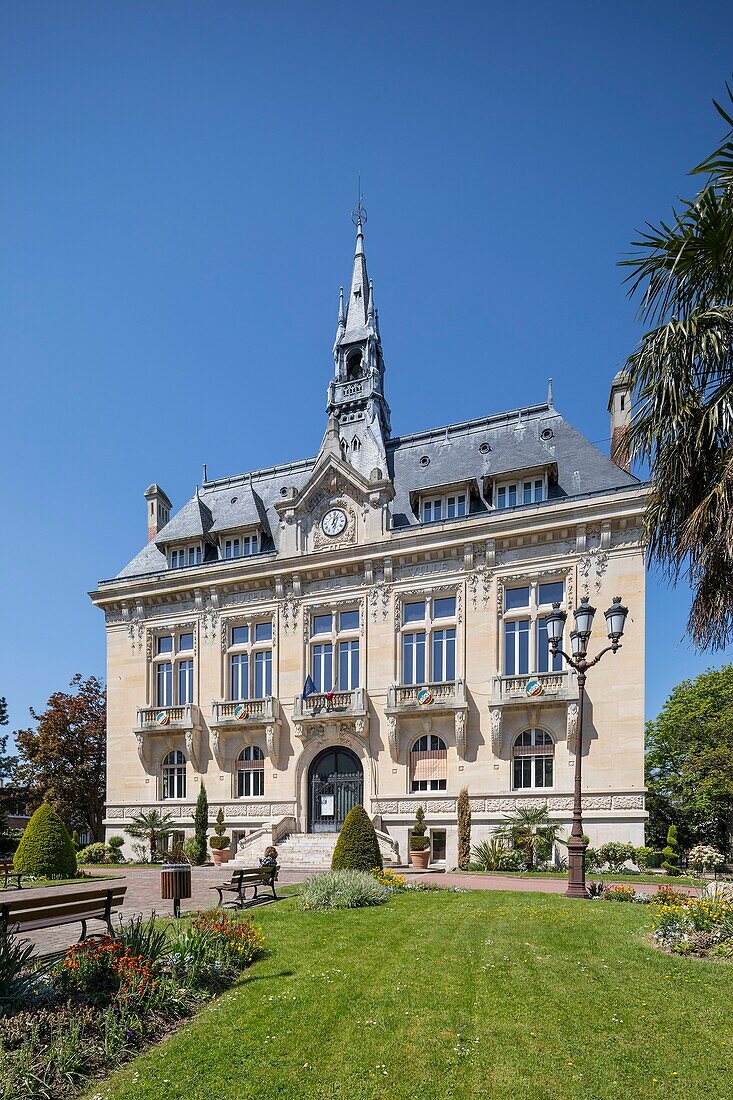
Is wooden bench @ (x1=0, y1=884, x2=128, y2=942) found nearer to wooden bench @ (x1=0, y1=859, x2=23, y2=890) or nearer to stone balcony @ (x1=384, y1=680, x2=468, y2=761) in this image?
wooden bench @ (x1=0, y1=859, x2=23, y2=890)

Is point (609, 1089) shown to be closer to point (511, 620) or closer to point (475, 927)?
point (475, 927)

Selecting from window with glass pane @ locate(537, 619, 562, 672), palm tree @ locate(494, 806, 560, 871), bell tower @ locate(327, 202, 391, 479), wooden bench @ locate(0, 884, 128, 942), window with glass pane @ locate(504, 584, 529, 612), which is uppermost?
bell tower @ locate(327, 202, 391, 479)

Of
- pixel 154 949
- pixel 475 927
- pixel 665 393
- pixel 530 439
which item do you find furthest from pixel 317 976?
pixel 530 439

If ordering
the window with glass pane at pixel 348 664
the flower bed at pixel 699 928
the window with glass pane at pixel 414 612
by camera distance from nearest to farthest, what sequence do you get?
1. the flower bed at pixel 699 928
2. the window with glass pane at pixel 414 612
3. the window with glass pane at pixel 348 664

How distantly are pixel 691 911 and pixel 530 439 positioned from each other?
79.9ft

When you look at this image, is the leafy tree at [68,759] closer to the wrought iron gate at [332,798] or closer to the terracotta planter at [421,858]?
the wrought iron gate at [332,798]

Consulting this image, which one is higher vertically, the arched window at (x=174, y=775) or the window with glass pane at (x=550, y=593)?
the window with glass pane at (x=550, y=593)

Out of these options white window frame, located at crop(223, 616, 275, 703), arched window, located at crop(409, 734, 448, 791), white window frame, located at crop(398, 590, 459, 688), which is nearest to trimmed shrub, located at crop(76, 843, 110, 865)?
white window frame, located at crop(223, 616, 275, 703)

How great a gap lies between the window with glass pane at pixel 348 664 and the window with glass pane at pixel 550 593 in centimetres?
856

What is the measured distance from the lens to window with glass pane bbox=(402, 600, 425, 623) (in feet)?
106

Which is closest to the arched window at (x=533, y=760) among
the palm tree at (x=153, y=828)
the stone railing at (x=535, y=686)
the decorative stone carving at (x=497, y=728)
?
the decorative stone carving at (x=497, y=728)

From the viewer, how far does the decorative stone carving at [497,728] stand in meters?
29.0


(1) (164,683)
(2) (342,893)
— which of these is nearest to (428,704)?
(2) (342,893)

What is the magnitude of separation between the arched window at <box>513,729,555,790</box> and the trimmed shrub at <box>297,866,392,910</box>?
1285 centimetres
